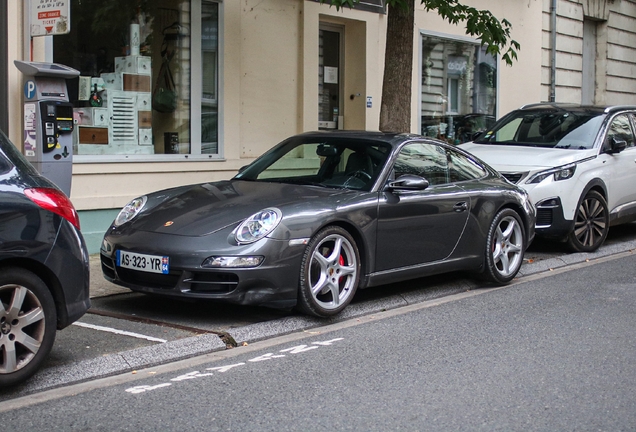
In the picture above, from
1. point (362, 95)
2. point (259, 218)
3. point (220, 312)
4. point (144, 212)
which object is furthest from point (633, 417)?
point (362, 95)

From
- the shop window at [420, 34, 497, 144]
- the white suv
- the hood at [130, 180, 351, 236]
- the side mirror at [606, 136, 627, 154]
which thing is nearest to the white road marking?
the hood at [130, 180, 351, 236]

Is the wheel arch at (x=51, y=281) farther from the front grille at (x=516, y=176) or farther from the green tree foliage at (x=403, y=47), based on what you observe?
the front grille at (x=516, y=176)

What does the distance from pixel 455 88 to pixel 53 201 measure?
12.5 metres

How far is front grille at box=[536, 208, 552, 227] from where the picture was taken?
10281 millimetres

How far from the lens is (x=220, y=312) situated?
7.01m

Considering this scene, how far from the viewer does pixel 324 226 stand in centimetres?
671

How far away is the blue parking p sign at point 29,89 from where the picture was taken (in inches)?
346

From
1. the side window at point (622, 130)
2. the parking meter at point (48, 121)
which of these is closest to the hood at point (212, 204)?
the parking meter at point (48, 121)

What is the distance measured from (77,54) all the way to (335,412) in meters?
6.96

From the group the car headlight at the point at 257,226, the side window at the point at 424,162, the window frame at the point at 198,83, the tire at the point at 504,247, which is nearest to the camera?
the car headlight at the point at 257,226

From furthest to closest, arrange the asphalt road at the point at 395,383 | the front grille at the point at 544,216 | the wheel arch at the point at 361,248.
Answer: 1. the front grille at the point at 544,216
2. the wheel arch at the point at 361,248
3. the asphalt road at the point at 395,383

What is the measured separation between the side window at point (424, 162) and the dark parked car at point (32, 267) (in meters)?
3.27

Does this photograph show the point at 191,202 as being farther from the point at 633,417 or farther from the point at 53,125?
the point at 633,417

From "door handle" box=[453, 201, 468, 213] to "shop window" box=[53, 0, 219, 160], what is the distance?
4.52 m
